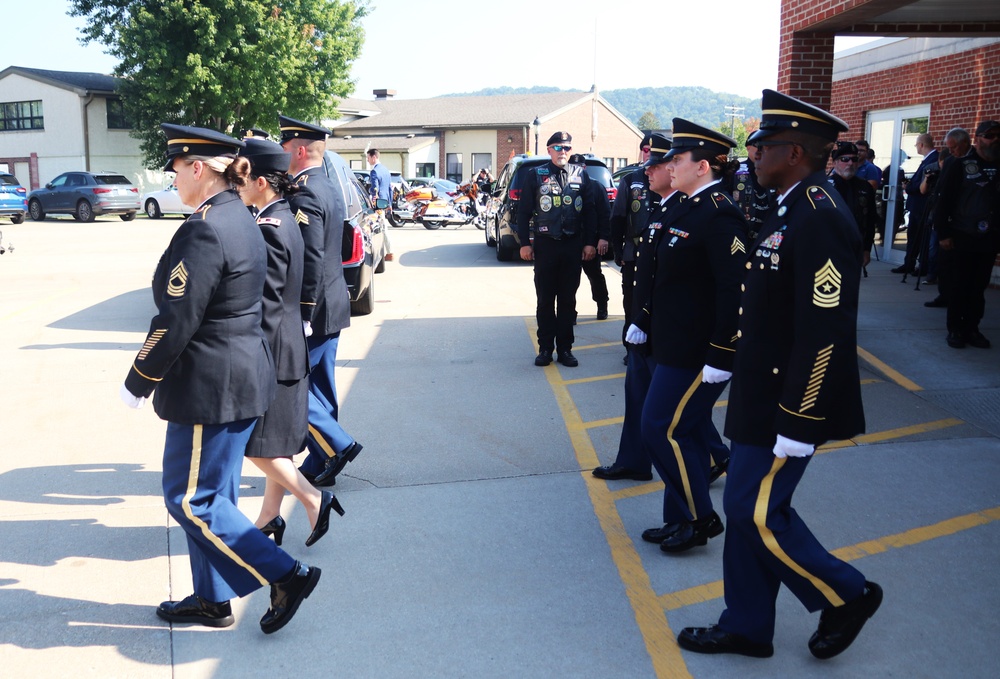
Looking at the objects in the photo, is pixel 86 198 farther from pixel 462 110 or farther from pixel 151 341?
pixel 151 341

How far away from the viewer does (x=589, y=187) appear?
27.5ft

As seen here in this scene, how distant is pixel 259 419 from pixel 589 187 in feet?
16.6

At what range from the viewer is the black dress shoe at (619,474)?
5.52 m

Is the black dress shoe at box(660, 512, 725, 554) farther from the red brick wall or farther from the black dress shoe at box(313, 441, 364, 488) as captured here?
the red brick wall

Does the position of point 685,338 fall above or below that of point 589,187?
below

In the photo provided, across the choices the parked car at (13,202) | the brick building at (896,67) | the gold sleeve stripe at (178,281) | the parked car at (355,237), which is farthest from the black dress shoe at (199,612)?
the parked car at (13,202)

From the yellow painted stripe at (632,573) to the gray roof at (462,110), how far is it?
47.9 metres

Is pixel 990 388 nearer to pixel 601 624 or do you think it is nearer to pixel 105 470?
pixel 601 624

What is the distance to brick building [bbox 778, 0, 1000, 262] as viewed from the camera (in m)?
9.04

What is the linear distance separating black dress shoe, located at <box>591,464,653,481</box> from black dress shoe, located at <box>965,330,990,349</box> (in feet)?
15.2

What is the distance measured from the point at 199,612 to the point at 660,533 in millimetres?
2223

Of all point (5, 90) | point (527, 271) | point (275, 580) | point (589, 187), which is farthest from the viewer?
point (5, 90)

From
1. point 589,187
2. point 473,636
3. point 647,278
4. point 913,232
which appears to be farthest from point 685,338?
point 913,232

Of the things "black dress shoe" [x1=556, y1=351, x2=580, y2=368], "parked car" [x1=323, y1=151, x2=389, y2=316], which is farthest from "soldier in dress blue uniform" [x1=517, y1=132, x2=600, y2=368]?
"parked car" [x1=323, y1=151, x2=389, y2=316]
